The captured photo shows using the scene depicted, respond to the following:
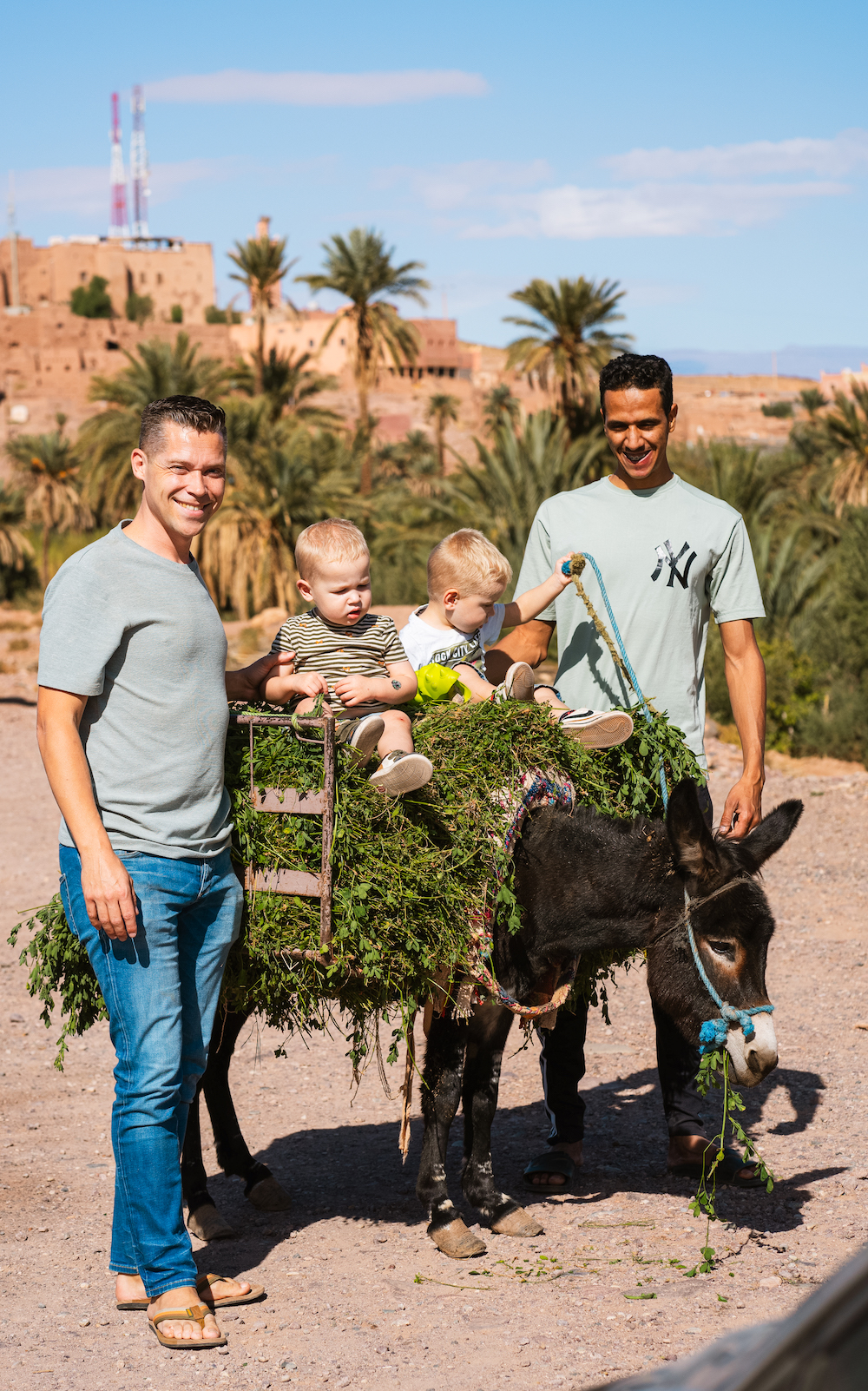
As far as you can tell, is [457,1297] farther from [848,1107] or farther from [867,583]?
[867,583]

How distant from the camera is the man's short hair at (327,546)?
13.4 feet

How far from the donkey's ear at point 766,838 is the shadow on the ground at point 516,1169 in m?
1.35

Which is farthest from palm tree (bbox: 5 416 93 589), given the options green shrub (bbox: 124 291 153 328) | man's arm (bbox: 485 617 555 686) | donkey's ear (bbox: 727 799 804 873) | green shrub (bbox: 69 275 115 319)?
green shrub (bbox: 124 291 153 328)

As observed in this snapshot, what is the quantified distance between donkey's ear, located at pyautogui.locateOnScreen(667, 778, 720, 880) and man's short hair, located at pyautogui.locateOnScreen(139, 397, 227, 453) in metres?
1.61

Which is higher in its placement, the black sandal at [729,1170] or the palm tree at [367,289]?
the palm tree at [367,289]

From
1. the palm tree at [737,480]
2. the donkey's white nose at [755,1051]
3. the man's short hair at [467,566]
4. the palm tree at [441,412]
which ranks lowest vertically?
the donkey's white nose at [755,1051]

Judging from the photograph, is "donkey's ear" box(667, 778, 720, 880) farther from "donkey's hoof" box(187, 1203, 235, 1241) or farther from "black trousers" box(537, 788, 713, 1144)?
"donkey's hoof" box(187, 1203, 235, 1241)

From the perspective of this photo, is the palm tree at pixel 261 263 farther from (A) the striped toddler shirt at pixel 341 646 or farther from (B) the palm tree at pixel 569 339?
(A) the striped toddler shirt at pixel 341 646

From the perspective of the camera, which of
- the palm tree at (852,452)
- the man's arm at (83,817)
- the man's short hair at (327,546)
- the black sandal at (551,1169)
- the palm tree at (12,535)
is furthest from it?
the palm tree at (12,535)

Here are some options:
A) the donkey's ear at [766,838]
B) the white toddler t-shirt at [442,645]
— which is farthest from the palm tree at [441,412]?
the donkey's ear at [766,838]

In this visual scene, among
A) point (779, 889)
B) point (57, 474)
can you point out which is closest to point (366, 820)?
point (779, 889)

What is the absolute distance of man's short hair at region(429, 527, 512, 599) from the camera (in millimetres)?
4301

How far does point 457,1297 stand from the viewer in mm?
3832

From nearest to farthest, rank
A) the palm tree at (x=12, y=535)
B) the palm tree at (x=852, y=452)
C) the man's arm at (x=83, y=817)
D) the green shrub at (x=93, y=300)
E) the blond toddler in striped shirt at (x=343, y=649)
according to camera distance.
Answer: the man's arm at (x=83, y=817) → the blond toddler in striped shirt at (x=343, y=649) → the palm tree at (x=852, y=452) → the palm tree at (x=12, y=535) → the green shrub at (x=93, y=300)
